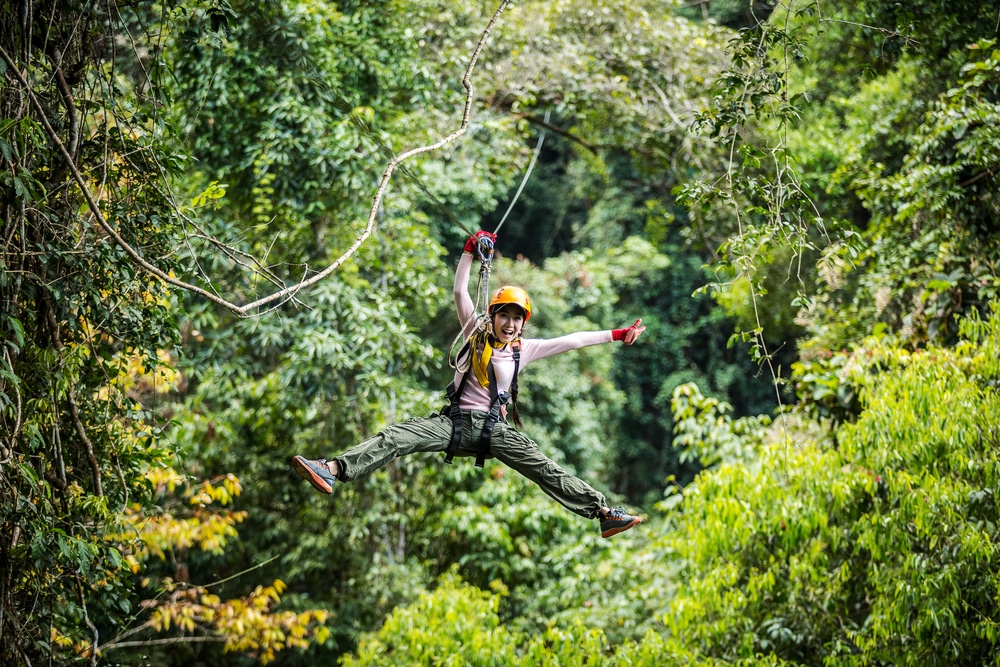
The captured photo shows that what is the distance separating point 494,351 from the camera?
11.4 feet

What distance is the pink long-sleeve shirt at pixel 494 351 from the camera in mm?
3383

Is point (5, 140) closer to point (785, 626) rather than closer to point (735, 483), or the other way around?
point (735, 483)

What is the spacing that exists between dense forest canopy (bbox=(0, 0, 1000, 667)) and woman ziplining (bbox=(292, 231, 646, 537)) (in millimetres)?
415

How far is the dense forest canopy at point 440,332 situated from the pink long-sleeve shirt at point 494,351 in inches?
14.9

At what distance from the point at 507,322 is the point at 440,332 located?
7765 mm

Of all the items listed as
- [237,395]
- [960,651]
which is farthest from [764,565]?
[237,395]

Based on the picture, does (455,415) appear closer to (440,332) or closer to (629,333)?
(629,333)

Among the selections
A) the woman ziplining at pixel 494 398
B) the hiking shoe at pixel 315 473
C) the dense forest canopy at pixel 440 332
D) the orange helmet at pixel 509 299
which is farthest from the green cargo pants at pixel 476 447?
the dense forest canopy at pixel 440 332

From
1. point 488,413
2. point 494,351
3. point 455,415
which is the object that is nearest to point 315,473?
point 455,415

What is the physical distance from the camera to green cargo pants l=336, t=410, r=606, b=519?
10.4 ft

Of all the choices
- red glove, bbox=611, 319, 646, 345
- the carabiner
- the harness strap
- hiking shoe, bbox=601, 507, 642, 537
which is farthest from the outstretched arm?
hiking shoe, bbox=601, 507, 642, 537

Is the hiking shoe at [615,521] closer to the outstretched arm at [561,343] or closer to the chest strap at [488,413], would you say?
the chest strap at [488,413]

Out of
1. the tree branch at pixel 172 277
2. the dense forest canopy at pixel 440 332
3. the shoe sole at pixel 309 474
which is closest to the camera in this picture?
the tree branch at pixel 172 277

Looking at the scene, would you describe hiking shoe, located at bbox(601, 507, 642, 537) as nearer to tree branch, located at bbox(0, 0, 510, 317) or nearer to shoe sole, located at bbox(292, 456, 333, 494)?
shoe sole, located at bbox(292, 456, 333, 494)
